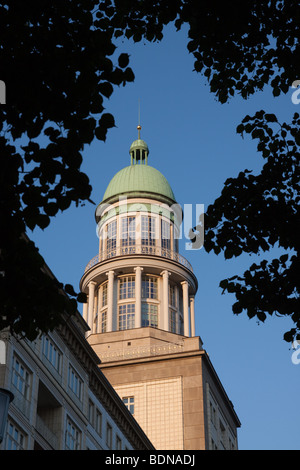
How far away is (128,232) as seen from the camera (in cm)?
8194

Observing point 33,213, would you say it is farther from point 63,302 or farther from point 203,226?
point 203,226

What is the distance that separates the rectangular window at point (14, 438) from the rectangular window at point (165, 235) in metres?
45.2

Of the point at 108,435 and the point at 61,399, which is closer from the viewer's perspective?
the point at 61,399

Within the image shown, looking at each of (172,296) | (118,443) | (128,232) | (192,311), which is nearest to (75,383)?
(118,443)

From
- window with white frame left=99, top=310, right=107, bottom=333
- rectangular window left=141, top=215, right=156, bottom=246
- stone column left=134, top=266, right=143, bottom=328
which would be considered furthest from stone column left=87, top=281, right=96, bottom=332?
rectangular window left=141, top=215, right=156, bottom=246

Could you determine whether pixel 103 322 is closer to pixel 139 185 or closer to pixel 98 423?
pixel 139 185

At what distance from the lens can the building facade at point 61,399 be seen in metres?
38.1

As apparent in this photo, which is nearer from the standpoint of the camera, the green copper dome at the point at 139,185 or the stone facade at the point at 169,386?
the stone facade at the point at 169,386

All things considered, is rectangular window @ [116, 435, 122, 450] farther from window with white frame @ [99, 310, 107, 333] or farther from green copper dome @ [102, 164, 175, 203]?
green copper dome @ [102, 164, 175, 203]

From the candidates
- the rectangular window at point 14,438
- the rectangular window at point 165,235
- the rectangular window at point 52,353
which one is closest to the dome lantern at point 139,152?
the rectangular window at point 165,235

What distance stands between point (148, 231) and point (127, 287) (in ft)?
21.4

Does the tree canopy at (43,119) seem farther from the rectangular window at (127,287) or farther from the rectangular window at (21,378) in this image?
the rectangular window at (127,287)

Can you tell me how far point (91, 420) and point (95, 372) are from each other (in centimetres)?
303

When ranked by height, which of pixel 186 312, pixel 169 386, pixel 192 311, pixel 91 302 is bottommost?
pixel 169 386
